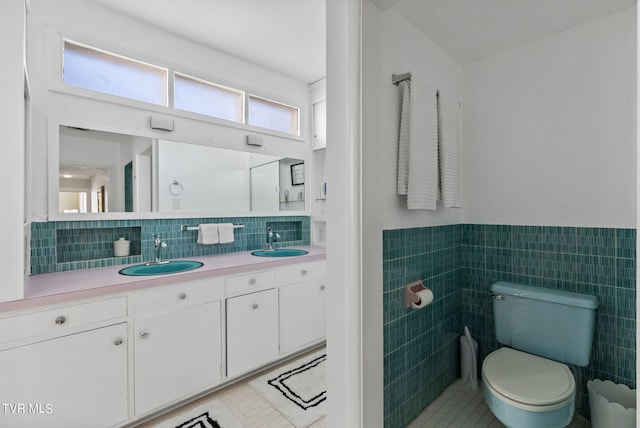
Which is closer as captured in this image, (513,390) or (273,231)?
(513,390)

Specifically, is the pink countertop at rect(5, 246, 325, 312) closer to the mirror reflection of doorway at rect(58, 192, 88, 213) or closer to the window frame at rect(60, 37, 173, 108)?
the mirror reflection of doorway at rect(58, 192, 88, 213)

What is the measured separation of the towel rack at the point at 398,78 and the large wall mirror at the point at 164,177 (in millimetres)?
1726

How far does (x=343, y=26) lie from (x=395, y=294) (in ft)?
3.79

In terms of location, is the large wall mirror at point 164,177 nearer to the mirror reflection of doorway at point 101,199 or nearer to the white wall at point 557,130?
the mirror reflection of doorway at point 101,199

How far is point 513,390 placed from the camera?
1.35 m

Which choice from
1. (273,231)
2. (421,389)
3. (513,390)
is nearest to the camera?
(513,390)

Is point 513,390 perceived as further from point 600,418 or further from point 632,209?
point 632,209

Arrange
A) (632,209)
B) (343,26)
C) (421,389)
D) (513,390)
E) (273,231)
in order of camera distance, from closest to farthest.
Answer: (343,26), (513,390), (632,209), (421,389), (273,231)

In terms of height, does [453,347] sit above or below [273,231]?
below

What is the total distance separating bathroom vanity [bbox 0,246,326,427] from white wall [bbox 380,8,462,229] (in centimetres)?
120

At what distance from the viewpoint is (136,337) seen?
1.76 meters

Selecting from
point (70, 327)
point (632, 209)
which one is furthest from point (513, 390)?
point (70, 327)

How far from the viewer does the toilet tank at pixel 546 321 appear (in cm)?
153

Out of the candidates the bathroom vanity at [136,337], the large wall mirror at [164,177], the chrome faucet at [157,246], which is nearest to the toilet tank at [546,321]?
the bathroom vanity at [136,337]
